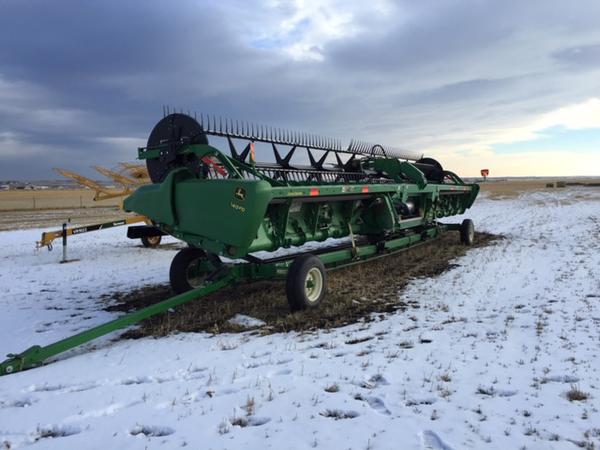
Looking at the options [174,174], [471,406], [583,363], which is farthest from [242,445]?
[174,174]

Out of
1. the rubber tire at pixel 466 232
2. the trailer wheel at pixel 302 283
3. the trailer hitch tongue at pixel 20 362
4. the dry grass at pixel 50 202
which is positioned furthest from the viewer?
the dry grass at pixel 50 202

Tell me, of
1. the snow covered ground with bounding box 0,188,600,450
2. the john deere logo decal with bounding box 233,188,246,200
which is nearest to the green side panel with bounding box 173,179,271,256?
the john deere logo decal with bounding box 233,188,246,200

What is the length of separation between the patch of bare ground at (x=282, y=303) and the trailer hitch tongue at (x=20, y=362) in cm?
111

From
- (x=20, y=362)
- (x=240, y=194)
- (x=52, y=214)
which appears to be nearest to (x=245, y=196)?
(x=240, y=194)

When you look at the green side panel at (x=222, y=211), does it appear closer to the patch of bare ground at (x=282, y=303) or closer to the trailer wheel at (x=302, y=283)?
the trailer wheel at (x=302, y=283)

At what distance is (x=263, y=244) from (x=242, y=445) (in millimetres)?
2877

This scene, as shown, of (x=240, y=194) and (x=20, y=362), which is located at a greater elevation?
(x=240, y=194)

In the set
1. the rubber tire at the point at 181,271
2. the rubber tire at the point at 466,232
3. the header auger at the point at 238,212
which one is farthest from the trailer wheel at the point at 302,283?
the rubber tire at the point at 466,232

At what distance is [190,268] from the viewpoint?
6375mm

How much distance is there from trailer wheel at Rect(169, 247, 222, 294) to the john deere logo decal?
1.53 metres

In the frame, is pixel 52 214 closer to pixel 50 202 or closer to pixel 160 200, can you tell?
pixel 50 202

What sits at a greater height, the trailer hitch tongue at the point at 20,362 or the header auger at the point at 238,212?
the header auger at the point at 238,212

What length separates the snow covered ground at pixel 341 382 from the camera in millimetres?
→ 2732

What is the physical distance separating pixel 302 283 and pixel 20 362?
284cm
